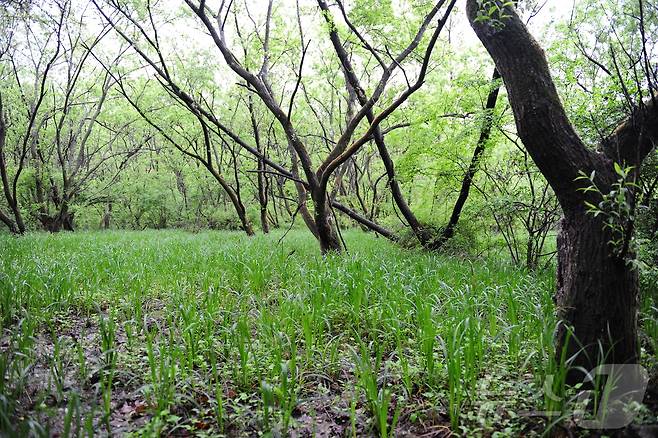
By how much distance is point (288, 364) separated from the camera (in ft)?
8.18

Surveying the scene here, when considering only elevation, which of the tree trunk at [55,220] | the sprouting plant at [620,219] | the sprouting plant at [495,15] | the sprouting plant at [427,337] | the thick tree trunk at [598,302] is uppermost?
the sprouting plant at [495,15]

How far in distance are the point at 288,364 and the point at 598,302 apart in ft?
6.18

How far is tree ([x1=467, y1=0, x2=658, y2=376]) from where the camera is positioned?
209 cm

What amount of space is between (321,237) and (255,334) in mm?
4661

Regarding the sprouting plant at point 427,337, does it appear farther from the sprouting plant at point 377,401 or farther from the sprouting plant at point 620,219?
the sprouting plant at point 620,219

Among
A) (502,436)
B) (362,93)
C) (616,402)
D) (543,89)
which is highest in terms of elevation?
(362,93)

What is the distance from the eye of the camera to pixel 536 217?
6.11 m

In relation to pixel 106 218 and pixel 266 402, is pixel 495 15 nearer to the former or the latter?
pixel 266 402

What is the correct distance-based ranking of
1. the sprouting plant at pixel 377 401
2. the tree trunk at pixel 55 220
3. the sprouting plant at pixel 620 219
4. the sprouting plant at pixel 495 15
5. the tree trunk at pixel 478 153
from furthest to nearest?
the tree trunk at pixel 55 220 → the tree trunk at pixel 478 153 → the sprouting plant at pixel 495 15 → the sprouting plant at pixel 377 401 → the sprouting plant at pixel 620 219

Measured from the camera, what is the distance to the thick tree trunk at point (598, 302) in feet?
6.83

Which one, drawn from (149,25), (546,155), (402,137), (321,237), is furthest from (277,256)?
(149,25)

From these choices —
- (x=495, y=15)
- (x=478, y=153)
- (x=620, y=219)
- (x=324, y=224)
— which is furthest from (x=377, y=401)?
(x=324, y=224)

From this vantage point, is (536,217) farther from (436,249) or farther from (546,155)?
(546,155)

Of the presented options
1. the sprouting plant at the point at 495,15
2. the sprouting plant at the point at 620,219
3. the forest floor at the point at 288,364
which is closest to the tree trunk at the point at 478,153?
the forest floor at the point at 288,364
